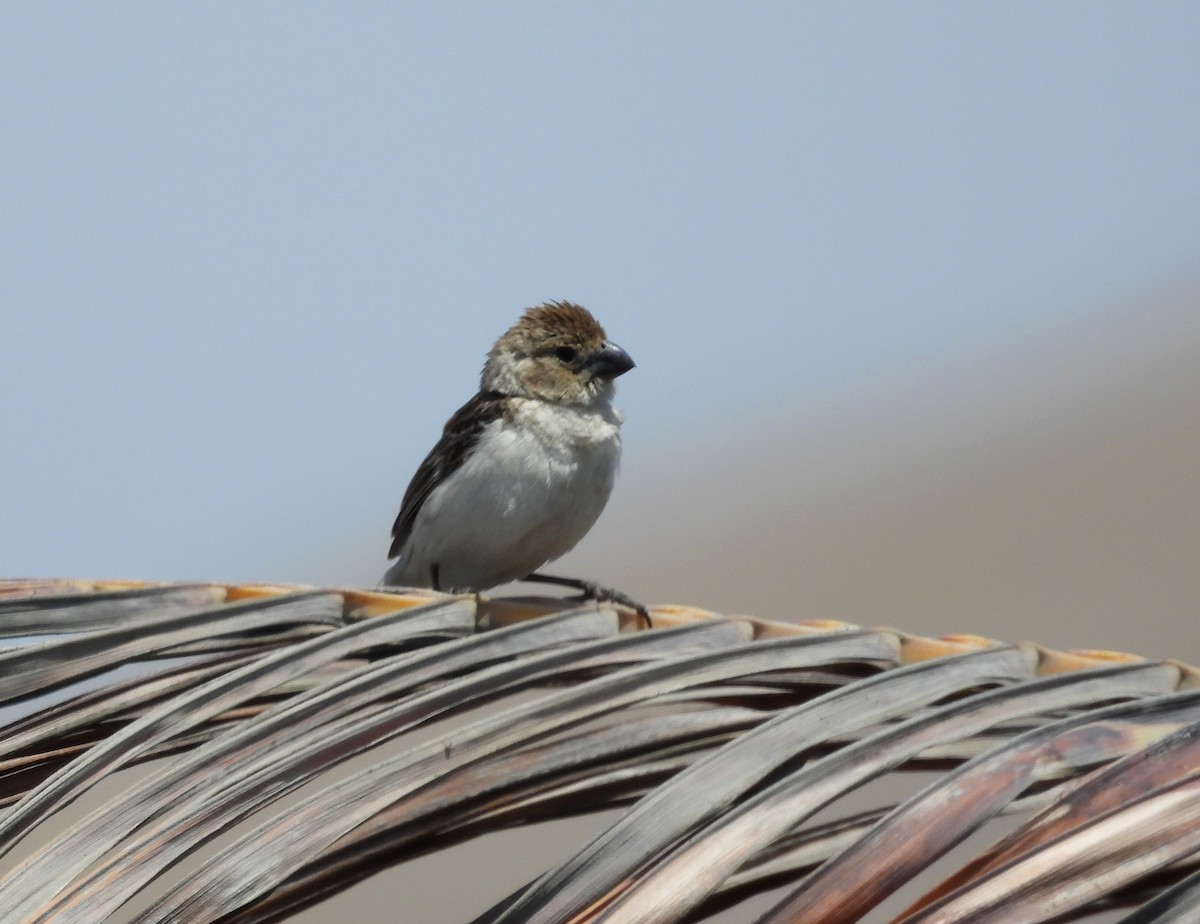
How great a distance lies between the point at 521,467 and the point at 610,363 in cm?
89

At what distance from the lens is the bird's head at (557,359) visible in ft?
20.3

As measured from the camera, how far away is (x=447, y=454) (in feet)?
20.1

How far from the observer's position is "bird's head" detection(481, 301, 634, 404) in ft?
20.3

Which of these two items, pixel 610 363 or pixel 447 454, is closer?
pixel 447 454

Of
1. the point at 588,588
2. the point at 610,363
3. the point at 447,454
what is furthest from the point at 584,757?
the point at 610,363

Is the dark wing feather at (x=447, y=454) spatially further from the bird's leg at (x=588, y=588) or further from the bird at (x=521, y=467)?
the bird's leg at (x=588, y=588)

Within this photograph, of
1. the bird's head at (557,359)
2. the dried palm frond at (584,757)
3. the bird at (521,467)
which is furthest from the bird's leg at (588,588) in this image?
the bird's head at (557,359)

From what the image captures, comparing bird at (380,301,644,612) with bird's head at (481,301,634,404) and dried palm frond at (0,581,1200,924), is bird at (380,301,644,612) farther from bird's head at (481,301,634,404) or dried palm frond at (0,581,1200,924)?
dried palm frond at (0,581,1200,924)

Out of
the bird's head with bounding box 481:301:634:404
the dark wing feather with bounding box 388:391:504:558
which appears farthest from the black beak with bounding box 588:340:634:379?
the dark wing feather with bounding box 388:391:504:558

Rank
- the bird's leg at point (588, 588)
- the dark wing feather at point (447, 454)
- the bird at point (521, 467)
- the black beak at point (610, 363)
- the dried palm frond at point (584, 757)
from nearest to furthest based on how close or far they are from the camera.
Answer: the dried palm frond at point (584, 757) → the bird's leg at point (588, 588) → the bird at point (521, 467) → the dark wing feather at point (447, 454) → the black beak at point (610, 363)

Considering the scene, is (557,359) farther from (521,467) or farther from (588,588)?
(588,588)

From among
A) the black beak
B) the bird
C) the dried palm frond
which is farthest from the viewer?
the black beak

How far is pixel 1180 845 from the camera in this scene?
2.05m

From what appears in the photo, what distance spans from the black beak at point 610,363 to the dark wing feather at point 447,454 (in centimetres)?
39
